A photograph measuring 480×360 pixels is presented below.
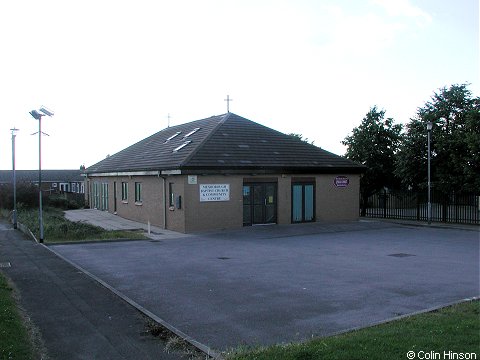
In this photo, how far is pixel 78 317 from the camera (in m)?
7.94

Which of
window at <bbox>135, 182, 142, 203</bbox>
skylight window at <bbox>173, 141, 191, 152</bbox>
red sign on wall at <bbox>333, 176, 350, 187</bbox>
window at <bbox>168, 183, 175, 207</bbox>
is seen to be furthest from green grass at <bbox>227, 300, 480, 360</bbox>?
window at <bbox>135, 182, 142, 203</bbox>

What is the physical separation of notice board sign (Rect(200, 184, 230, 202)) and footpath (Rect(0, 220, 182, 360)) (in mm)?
9397

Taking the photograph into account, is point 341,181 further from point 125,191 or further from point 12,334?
point 12,334

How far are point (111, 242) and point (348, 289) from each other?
11042 mm

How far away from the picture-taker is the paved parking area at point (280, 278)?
25.2 ft

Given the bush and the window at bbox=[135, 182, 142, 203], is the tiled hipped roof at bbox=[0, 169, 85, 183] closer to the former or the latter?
the bush

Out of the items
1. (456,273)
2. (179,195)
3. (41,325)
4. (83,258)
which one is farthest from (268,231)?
(41,325)

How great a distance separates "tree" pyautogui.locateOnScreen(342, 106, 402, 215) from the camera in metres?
31.5

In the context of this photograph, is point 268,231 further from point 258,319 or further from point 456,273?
point 258,319

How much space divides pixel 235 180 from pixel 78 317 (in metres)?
15.0

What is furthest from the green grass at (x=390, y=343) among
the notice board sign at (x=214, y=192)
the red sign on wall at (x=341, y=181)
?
the red sign on wall at (x=341, y=181)

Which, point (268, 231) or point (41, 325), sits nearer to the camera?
point (41, 325)

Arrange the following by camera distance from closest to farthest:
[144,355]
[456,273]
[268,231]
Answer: [144,355] < [456,273] < [268,231]

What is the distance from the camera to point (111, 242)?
18547 mm
